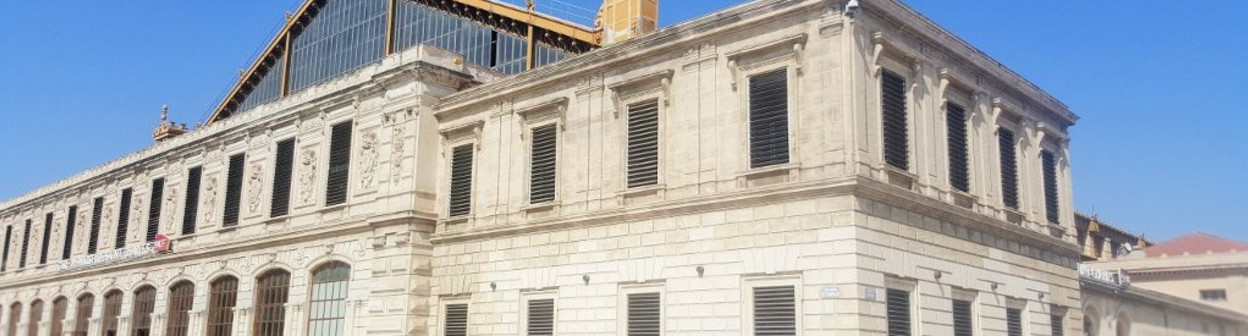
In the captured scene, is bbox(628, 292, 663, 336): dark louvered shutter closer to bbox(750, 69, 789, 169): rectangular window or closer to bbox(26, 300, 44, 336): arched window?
bbox(750, 69, 789, 169): rectangular window

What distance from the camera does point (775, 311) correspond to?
23312mm

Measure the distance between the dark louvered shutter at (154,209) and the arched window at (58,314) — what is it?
848cm

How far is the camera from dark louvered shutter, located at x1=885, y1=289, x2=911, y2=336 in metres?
23.2

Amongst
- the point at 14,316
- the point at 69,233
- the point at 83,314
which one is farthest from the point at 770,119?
the point at 14,316

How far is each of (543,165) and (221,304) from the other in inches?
650

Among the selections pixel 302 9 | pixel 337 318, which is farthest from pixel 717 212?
pixel 302 9

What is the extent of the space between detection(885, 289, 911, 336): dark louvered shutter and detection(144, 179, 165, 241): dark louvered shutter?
109ft

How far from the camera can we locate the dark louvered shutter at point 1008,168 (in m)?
28.8

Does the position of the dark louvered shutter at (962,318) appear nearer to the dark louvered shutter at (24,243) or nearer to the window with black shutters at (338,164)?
the window with black shutters at (338,164)

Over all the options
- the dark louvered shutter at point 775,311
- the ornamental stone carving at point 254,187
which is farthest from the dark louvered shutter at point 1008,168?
the ornamental stone carving at point 254,187

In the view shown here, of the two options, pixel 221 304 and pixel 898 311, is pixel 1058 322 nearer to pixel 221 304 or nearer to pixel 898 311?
pixel 898 311

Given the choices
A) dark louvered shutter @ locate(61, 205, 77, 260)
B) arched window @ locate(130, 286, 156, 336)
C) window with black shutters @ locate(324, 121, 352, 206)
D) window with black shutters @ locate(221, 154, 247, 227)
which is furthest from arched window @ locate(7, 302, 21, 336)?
window with black shutters @ locate(324, 121, 352, 206)

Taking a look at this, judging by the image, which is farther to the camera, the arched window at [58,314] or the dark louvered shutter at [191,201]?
the arched window at [58,314]

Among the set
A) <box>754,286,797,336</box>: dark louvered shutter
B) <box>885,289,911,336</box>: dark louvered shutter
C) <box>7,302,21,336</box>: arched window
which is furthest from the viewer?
<box>7,302,21,336</box>: arched window
